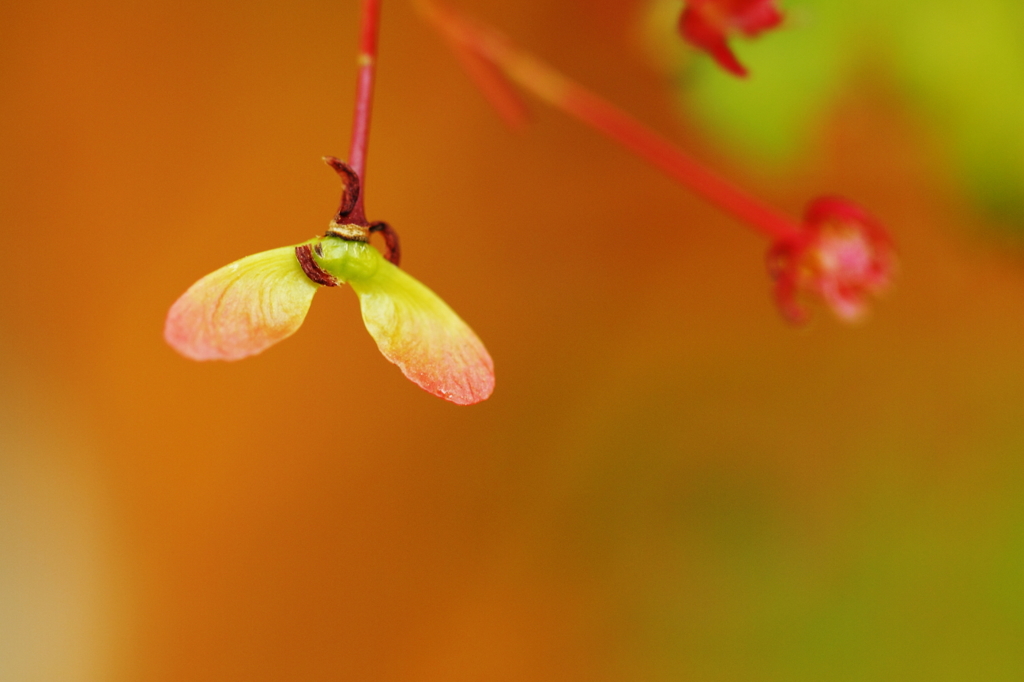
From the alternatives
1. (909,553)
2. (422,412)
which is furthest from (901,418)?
(422,412)

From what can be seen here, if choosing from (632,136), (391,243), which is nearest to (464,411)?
(632,136)

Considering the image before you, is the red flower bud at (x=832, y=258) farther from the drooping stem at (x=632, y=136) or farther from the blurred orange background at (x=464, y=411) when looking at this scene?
the blurred orange background at (x=464, y=411)

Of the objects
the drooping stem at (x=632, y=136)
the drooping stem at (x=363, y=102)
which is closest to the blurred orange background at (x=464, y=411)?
the drooping stem at (x=632, y=136)

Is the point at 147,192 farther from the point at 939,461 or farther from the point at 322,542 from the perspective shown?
the point at 939,461

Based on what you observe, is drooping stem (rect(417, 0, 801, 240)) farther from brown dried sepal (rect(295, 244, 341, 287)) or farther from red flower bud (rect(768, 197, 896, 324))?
brown dried sepal (rect(295, 244, 341, 287))

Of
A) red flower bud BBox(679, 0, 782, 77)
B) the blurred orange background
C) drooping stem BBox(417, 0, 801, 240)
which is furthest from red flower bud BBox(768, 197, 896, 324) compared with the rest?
the blurred orange background

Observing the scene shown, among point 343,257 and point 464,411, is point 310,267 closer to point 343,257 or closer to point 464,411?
point 343,257
